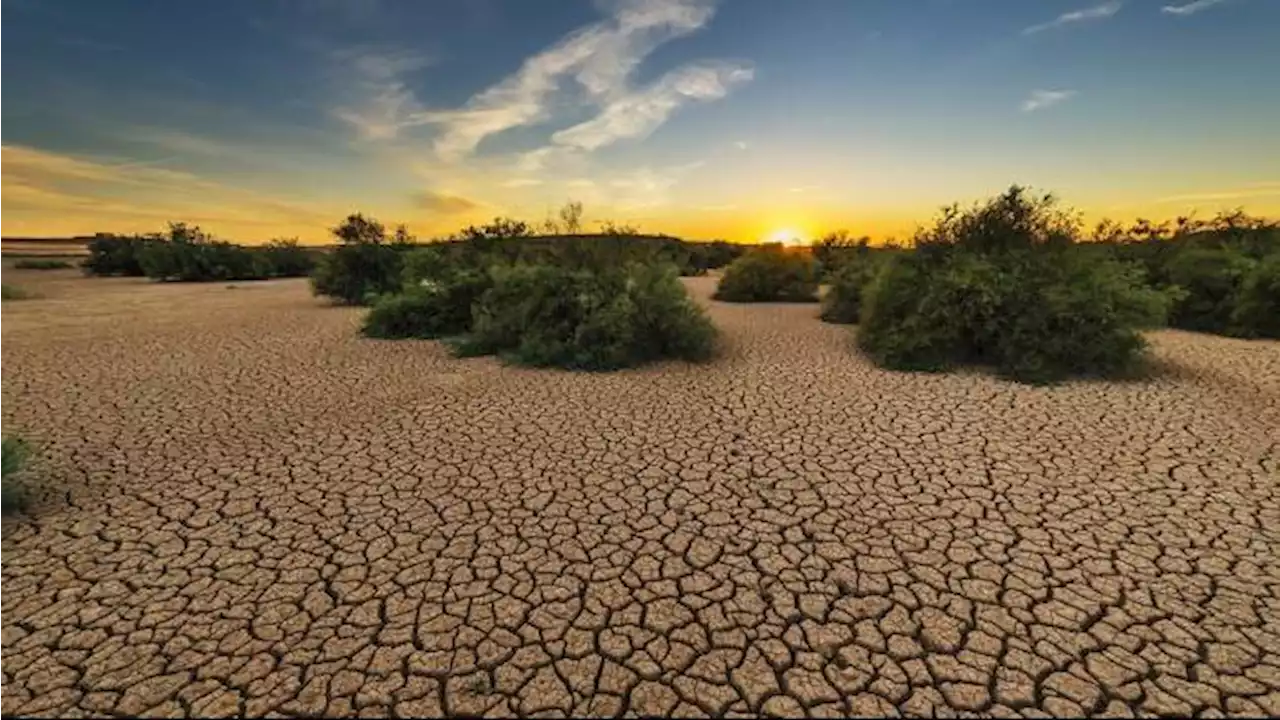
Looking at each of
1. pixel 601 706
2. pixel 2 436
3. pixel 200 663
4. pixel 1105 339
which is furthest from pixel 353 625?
pixel 1105 339

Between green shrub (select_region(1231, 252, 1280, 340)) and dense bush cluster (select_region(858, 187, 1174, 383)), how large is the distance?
304 cm

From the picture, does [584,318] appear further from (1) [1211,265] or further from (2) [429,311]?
(1) [1211,265]

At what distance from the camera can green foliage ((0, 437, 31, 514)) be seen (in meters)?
4.20

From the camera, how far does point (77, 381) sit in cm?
775

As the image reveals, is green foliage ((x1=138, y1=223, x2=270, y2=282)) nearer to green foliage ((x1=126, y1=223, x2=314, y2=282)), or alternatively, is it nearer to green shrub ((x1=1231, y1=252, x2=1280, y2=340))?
green foliage ((x1=126, y1=223, x2=314, y2=282))

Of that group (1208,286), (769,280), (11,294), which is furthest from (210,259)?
(1208,286)

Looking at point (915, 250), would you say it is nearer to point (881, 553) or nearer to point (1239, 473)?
point (1239, 473)

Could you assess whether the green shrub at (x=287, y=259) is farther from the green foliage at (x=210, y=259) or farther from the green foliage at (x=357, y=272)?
the green foliage at (x=357, y=272)

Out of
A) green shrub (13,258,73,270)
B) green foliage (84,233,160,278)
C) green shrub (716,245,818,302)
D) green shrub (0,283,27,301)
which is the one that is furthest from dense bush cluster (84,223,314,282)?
green shrub (716,245,818,302)

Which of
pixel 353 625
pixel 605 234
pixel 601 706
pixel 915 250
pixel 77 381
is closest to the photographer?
pixel 601 706

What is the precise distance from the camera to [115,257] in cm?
3041

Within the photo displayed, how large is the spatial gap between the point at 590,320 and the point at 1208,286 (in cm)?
1312

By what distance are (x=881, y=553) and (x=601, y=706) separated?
80.7 inches

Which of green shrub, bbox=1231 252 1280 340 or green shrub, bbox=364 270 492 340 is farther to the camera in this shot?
green shrub, bbox=364 270 492 340
